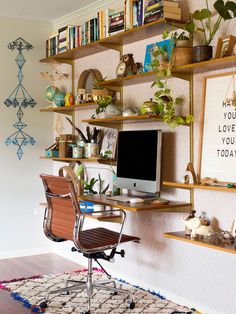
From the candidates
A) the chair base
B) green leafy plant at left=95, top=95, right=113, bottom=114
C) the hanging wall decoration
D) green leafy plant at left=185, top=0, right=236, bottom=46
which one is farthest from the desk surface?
the hanging wall decoration

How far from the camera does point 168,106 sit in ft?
11.8

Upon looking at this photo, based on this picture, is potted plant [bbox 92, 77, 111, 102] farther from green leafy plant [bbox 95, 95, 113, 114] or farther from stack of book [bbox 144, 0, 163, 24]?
stack of book [bbox 144, 0, 163, 24]

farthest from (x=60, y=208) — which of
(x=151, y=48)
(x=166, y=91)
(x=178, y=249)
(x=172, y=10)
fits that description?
(x=172, y=10)

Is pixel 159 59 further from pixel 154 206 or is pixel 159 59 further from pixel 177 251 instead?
pixel 177 251

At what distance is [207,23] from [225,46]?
355 mm

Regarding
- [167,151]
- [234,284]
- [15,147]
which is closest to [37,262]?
[15,147]

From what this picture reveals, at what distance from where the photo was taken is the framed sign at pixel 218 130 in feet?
10.6

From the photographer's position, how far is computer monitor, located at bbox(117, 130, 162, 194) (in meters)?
3.71

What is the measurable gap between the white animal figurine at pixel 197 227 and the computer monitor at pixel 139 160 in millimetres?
444

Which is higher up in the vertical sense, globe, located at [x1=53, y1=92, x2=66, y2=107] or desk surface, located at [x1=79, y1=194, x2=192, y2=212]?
globe, located at [x1=53, y1=92, x2=66, y2=107]

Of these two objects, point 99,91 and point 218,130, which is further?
point 99,91

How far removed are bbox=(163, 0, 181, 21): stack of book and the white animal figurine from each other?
139 centimetres

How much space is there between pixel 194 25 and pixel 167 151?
38.6 inches

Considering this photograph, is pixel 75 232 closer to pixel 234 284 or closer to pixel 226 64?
pixel 234 284
